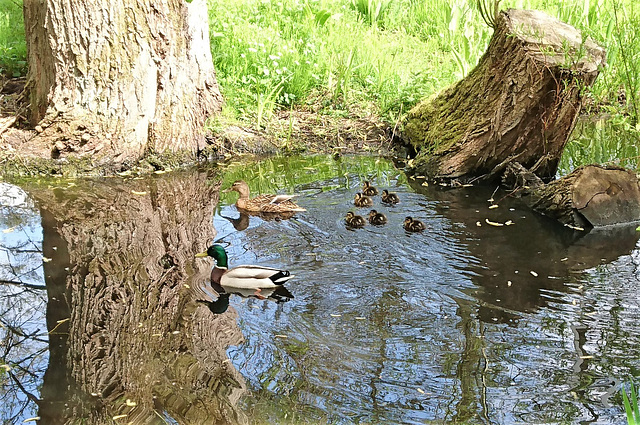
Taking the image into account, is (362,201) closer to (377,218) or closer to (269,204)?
(377,218)

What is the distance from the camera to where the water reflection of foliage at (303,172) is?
982 centimetres

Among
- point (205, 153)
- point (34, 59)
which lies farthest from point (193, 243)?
point (34, 59)

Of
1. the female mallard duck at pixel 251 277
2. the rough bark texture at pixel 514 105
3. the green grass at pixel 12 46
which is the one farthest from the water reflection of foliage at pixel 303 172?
the green grass at pixel 12 46

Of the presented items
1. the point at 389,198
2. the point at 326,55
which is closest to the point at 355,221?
the point at 389,198

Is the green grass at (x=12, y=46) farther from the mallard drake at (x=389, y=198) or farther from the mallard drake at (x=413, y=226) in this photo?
the mallard drake at (x=413, y=226)

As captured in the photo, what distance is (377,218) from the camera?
8070 mm

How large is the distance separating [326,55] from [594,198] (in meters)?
6.11

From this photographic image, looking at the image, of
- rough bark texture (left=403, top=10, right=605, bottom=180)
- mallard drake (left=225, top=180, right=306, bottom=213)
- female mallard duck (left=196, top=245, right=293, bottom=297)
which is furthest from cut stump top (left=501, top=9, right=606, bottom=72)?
female mallard duck (left=196, top=245, right=293, bottom=297)

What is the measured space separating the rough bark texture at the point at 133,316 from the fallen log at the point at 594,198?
13.1ft

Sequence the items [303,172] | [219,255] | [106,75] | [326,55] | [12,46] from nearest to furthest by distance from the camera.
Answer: [219,255], [106,75], [303,172], [12,46], [326,55]

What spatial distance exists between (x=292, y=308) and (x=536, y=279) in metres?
2.29

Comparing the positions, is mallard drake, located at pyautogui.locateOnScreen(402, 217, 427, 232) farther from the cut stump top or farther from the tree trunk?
the tree trunk

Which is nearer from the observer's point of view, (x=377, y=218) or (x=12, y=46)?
(x=377, y=218)

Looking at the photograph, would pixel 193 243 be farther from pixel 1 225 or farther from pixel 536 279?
pixel 536 279
